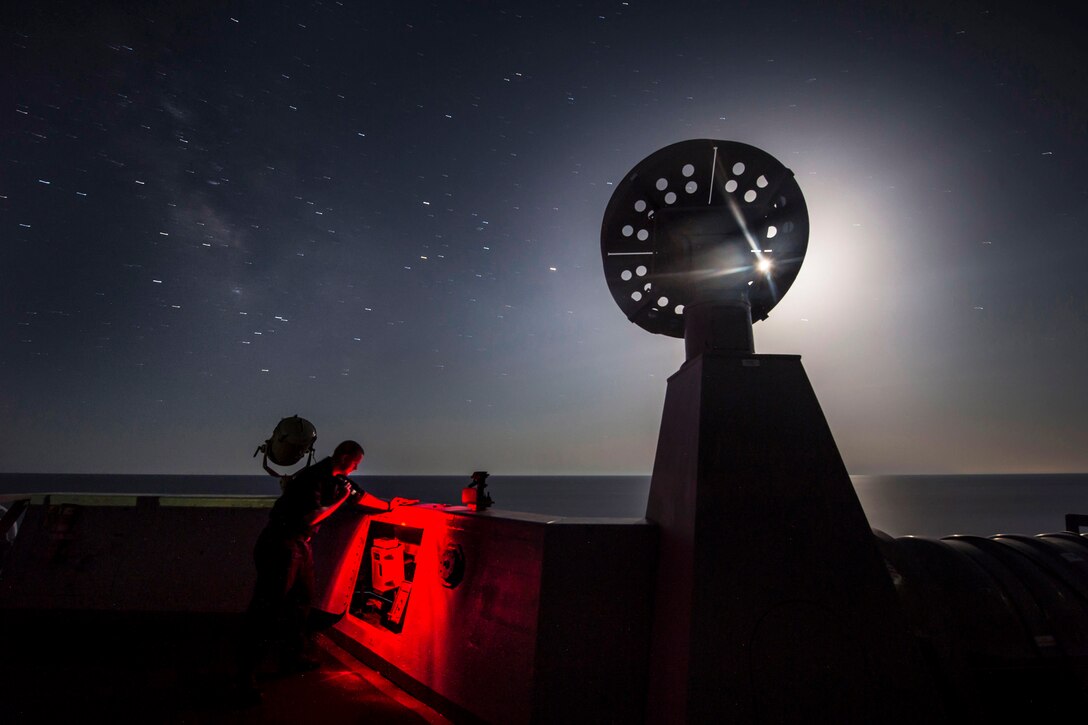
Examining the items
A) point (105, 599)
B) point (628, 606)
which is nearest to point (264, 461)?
point (105, 599)

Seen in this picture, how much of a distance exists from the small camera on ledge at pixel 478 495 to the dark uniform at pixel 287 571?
1.40m

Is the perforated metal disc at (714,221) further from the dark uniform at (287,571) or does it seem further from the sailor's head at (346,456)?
the dark uniform at (287,571)

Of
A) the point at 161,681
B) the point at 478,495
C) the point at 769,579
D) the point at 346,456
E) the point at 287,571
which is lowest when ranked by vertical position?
the point at 161,681

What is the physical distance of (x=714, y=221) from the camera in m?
4.89

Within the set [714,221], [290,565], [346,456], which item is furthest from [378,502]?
[714,221]

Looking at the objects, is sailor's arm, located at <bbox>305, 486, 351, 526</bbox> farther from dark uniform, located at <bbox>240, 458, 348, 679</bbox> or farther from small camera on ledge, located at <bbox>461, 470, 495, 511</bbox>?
small camera on ledge, located at <bbox>461, 470, 495, 511</bbox>

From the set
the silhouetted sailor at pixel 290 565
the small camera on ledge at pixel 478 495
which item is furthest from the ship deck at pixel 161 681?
the small camera on ledge at pixel 478 495

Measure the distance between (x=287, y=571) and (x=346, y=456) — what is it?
1.23m

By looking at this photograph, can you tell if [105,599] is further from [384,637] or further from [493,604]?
[493,604]

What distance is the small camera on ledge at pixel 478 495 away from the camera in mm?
4969

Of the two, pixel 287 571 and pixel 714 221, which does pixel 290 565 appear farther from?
pixel 714 221

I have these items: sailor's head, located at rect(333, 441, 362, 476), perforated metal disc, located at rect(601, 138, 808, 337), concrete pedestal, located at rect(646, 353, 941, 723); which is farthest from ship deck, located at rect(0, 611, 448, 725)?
perforated metal disc, located at rect(601, 138, 808, 337)

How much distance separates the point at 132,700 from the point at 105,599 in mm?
3459

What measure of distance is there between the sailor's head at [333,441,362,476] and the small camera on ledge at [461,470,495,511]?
1.26 meters
